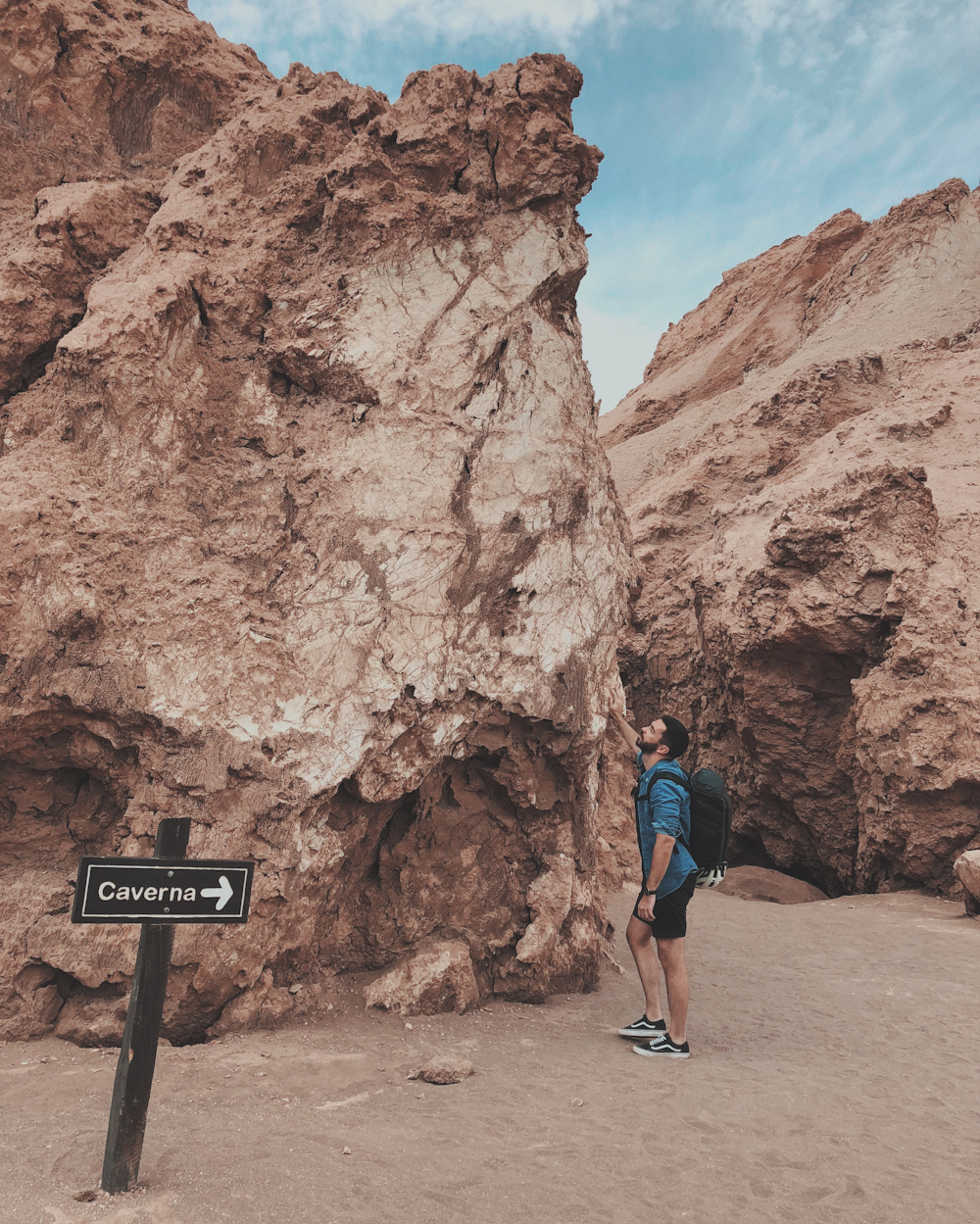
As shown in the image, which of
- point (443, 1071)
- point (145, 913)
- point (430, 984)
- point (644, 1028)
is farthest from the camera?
point (430, 984)

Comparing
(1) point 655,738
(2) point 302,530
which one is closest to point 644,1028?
(1) point 655,738

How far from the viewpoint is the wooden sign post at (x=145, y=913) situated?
2348 mm

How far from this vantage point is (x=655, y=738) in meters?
4.41

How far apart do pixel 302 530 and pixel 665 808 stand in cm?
257

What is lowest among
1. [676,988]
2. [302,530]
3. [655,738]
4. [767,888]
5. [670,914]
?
[767,888]

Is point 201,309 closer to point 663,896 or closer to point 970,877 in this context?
point 663,896

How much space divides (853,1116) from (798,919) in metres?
4.56

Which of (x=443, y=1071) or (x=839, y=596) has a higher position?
(x=839, y=596)

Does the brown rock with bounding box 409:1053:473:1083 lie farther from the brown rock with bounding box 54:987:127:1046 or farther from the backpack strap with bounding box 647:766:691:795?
the backpack strap with bounding box 647:766:691:795

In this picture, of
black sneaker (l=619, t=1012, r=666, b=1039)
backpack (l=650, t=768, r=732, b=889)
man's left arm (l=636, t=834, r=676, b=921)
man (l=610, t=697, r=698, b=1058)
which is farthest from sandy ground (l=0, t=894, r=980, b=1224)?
backpack (l=650, t=768, r=732, b=889)

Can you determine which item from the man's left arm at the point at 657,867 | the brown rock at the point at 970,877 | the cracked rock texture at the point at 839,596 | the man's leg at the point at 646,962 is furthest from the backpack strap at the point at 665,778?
the cracked rock texture at the point at 839,596

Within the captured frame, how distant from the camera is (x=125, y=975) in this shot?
376 centimetres

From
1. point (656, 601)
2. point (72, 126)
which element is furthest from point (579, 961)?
point (656, 601)

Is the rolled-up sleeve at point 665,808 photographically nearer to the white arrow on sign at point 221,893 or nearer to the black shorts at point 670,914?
the black shorts at point 670,914
